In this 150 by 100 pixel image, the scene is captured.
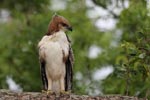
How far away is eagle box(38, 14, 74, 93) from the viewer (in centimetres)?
1202

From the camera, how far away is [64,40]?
1205 centimetres

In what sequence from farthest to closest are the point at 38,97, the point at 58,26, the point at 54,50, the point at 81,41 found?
the point at 81,41 < the point at 58,26 < the point at 54,50 < the point at 38,97

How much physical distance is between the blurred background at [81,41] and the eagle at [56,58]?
204 cm

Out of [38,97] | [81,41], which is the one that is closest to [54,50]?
[38,97]

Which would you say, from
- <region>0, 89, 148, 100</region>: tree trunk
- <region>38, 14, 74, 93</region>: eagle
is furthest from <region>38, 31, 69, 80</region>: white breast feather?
<region>0, 89, 148, 100</region>: tree trunk

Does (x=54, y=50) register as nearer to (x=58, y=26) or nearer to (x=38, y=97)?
(x=58, y=26)

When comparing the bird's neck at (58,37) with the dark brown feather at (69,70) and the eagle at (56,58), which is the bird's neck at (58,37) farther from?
the dark brown feather at (69,70)

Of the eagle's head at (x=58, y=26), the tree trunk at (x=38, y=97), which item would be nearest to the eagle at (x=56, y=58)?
the eagle's head at (x=58, y=26)

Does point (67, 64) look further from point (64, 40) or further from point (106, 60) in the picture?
point (106, 60)

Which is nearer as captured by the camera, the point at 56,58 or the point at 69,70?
the point at 56,58

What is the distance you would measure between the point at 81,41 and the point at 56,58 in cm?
946

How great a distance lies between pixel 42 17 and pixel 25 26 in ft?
2.33

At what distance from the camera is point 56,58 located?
39.5 ft

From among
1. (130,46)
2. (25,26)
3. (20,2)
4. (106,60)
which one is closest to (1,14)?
(20,2)
